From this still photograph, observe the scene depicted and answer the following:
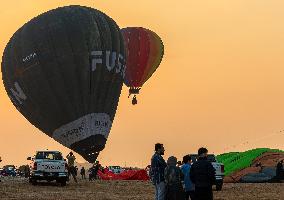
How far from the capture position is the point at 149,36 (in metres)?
60.9

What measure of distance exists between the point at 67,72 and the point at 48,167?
784cm

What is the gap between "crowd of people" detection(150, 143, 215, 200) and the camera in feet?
51.2

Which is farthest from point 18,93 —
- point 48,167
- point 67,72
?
point 48,167

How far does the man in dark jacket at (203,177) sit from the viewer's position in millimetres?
15578

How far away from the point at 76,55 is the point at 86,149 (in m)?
6.76

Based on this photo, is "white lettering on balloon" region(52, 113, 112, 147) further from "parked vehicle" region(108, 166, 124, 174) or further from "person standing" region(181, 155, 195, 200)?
"parked vehicle" region(108, 166, 124, 174)

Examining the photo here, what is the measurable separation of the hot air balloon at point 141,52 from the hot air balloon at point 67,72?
42.3 feet

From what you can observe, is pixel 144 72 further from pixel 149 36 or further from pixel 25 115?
pixel 25 115

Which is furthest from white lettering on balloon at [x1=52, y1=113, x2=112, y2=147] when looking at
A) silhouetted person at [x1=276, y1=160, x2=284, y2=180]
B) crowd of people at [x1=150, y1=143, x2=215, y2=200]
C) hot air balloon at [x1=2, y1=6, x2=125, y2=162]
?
crowd of people at [x1=150, y1=143, x2=215, y2=200]

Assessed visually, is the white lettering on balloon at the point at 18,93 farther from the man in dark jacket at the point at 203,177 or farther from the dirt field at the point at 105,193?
the man in dark jacket at the point at 203,177

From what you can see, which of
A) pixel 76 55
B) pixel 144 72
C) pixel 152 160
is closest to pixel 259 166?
pixel 144 72

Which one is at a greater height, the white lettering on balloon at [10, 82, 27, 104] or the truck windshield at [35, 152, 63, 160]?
the white lettering on balloon at [10, 82, 27, 104]

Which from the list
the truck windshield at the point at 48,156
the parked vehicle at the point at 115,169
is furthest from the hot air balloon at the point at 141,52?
the parked vehicle at the point at 115,169

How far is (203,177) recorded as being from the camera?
15594mm
